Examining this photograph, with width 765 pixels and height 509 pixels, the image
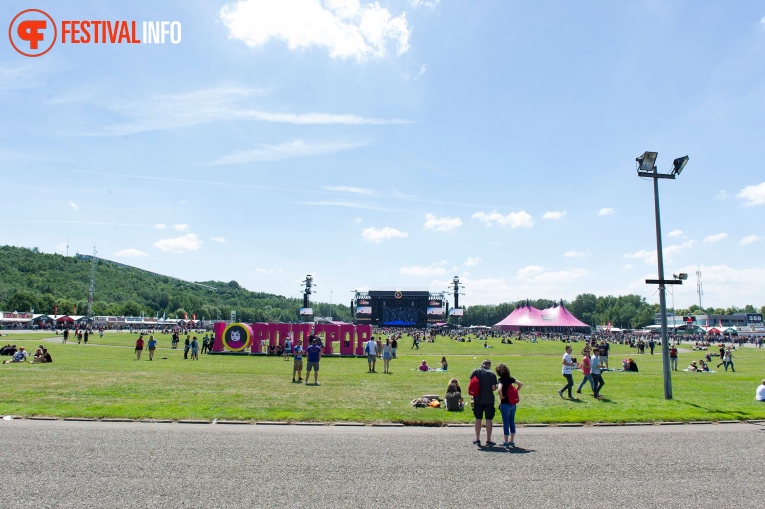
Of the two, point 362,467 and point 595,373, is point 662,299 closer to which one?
point 595,373

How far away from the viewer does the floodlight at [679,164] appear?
687 inches

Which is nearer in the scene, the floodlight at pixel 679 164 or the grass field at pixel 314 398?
the grass field at pixel 314 398

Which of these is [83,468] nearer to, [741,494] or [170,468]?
[170,468]

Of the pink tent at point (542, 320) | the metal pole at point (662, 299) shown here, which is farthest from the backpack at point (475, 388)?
the pink tent at point (542, 320)

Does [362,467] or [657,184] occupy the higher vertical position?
[657,184]

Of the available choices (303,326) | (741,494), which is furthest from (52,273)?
(741,494)

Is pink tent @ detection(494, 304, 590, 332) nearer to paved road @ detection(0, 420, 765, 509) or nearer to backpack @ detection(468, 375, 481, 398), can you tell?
paved road @ detection(0, 420, 765, 509)

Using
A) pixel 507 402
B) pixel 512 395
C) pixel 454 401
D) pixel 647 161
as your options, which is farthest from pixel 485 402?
pixel 647 161

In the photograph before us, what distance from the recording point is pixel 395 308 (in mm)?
117750

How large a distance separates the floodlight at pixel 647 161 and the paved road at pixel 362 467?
380 inches

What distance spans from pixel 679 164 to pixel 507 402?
40.7ft

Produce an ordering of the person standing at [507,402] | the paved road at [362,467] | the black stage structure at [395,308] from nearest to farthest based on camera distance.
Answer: the paved road at [362,467] → the person standing at [507,402] → the black stage structure at [395,308]

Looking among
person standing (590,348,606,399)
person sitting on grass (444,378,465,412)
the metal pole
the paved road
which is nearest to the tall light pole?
the metal pole

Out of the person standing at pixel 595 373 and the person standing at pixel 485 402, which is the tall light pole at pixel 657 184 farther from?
the person standing at pixel 485 402
